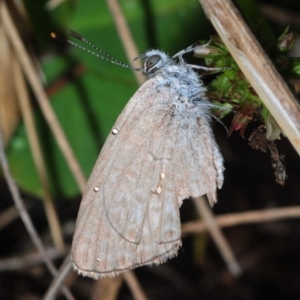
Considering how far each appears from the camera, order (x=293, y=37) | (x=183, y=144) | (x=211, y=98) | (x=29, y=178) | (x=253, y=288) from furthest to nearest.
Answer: (x=253, y=288), (x=29, y=178), (x=183, y=144), (x=211, y=98), (x=293, y=37)

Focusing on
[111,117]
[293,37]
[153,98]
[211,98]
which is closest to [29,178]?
[111,117]

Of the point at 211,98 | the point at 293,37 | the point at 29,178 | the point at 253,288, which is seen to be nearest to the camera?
the point at 293,37

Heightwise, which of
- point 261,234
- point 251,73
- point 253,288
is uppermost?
point 251,73

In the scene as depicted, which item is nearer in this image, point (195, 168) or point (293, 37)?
point (293, 37)

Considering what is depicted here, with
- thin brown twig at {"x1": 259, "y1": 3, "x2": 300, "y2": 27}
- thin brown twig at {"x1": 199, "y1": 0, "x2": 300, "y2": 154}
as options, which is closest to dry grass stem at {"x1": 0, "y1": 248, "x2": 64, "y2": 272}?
thin brown twig at {"x1": 259, "y1": 3, "x2": 300, "y2": 27}

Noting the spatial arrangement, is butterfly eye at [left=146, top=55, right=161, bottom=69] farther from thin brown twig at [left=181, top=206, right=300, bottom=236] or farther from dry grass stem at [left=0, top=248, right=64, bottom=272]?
dry grass stem at [left=0, top=248, right=64, bottom=272]

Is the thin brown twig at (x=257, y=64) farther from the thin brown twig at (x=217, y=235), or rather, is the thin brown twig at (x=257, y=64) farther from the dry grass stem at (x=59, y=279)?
the thin brown twig at (x=217, y=235)

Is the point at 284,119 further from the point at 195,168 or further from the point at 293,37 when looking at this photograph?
the point at 195,168
